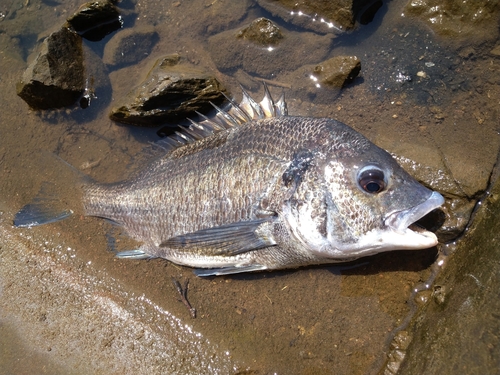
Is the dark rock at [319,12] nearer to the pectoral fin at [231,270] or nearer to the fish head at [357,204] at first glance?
the fish head at [357,204]

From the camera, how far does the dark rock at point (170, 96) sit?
3672 millimetres

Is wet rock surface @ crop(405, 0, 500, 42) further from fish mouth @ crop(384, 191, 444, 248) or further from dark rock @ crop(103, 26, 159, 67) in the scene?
dark rock @ crop(103, 26, 159, 67)

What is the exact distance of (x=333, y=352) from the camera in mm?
3256

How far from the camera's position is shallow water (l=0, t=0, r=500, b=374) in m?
3.31

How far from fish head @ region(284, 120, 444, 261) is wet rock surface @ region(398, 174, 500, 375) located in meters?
0.45

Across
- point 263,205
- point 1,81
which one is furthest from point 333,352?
point 1,81

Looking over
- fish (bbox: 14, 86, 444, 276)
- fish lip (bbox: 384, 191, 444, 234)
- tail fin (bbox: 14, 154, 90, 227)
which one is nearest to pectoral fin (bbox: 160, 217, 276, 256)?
fish (bbox: 14, 86, 444, 276)

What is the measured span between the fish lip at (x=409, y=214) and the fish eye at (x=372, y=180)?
0.21m

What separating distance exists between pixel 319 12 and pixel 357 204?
7.75 feet

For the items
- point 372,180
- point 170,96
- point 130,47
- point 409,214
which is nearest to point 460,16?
point 372,180

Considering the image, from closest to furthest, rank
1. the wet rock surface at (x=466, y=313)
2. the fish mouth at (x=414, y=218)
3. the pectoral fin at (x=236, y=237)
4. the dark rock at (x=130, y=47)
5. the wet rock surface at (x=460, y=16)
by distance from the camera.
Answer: the wet rock surface at (x=466, y=313)
the fish mouth at (x=414, y=218)
the pectoral fin at (x=236, y=237)
the wet rock surface at (x=460, y=16)
the dark rock at (x=130, y=47)

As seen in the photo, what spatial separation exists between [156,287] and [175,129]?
1.64 m

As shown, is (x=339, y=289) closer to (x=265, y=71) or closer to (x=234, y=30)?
(x=265, y=71)

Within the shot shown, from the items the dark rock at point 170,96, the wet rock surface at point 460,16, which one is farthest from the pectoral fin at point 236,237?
the wet rock surface at point 460,16
